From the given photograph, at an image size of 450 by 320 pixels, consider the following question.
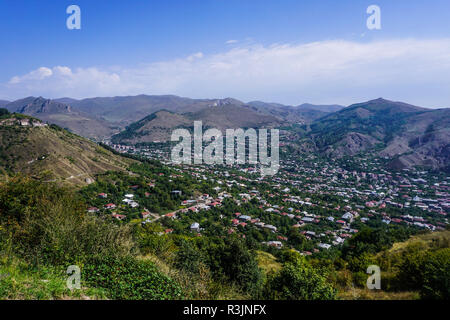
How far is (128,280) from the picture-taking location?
14.6 feet

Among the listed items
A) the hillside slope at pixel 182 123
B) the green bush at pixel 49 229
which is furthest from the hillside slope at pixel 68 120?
the green bush at pixel 49 229

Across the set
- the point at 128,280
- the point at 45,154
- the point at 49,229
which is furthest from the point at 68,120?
the point at 128,280

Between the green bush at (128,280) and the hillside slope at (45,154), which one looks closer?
the green bush at (128,280)

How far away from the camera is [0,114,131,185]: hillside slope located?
26.9 metres

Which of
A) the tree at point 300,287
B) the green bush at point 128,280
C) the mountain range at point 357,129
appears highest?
the mountain range at point 357,129

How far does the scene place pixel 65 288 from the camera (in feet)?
12.4

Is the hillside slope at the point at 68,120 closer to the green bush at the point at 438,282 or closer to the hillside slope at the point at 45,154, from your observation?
the hillside slope at the point at 45,154

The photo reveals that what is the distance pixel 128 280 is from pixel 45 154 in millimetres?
33501

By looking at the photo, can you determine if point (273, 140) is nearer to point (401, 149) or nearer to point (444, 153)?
point (401, 149)

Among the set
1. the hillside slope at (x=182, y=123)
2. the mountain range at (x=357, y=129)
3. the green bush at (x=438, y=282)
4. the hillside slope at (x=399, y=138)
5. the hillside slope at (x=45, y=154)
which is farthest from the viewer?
the hillside slope at (x=182, y=123)

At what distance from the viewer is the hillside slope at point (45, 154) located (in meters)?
26.9

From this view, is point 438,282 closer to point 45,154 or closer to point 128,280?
point 128,280

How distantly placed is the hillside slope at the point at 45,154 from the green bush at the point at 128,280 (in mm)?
23976

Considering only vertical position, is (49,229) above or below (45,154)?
below
